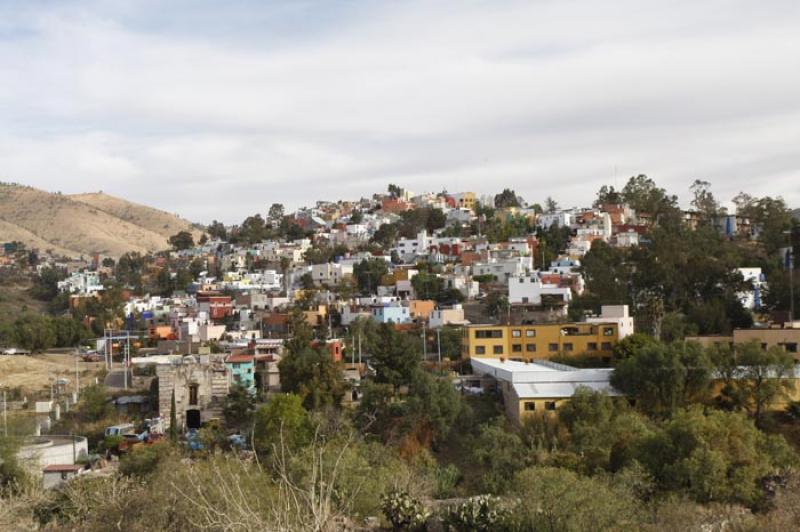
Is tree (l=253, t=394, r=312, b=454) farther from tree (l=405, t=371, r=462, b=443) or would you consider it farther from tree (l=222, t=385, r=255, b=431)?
tree (l=222, t=385, r=255, b=431)

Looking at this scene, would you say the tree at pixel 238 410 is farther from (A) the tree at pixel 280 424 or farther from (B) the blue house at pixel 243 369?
(A) the tree at pixel 280 424

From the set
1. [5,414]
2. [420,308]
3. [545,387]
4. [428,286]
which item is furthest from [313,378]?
[428,286]

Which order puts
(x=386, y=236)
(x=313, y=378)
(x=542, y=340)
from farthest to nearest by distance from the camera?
(x=386, y=236), (x=542, y=340), (x=313, y=378)

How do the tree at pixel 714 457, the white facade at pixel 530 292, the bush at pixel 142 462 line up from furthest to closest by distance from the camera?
the white facade at pixel 530 292
the bush at pixel 142 462
the tree at pixel 714 457

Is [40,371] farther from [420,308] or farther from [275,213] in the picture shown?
[275,213]

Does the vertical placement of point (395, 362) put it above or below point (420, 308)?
below

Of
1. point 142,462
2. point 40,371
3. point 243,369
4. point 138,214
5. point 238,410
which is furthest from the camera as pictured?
point 138,214

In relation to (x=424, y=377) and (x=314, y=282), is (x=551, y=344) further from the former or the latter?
(x=314, y=282)

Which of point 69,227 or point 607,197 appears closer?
point 607,197

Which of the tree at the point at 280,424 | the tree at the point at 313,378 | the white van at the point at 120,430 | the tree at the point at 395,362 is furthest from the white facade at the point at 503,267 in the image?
the tree at the point at 280,424
